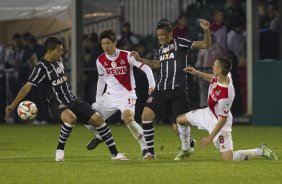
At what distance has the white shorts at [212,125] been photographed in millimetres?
15719

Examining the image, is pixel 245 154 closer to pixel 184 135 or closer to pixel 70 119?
pixel 184 135

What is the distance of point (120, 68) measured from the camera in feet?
57.6

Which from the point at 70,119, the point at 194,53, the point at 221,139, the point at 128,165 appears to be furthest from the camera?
the point at 194,53

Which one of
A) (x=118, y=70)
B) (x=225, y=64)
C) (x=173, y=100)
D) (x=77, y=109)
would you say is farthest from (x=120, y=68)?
(x=225, y=64)

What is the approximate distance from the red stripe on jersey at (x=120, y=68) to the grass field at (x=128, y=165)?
118 centimetres

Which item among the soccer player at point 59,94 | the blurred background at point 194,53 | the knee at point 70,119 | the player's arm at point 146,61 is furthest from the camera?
the blurred background at point 194,53

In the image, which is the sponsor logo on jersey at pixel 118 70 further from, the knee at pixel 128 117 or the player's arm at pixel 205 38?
the player's arm at pixel 205 38

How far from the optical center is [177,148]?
1892 centimetres

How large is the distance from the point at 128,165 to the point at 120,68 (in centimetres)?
293

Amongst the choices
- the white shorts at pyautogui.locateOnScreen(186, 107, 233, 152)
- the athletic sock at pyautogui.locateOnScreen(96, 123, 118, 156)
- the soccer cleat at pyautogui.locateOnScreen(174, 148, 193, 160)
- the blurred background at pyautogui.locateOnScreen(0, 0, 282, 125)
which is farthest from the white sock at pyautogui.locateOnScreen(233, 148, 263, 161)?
the blurred background at pyautogui.locateOnScreen(0, 0, 282, 125)

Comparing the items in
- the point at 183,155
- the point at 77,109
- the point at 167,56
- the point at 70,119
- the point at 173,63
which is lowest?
the point at 183,155

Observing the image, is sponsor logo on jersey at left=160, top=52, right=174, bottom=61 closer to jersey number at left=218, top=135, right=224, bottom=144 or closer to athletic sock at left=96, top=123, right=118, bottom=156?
athletic sock at left=96, top=123, right=118, bottom=156

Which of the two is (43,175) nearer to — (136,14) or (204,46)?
(204,46)

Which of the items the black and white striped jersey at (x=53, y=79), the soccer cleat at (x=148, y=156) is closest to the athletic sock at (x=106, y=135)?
the soccer cleat at (x=148, y=156)
